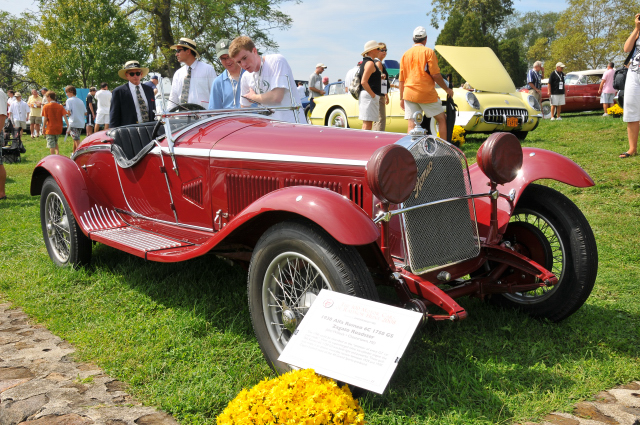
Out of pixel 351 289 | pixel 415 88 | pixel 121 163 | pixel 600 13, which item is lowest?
pixel 351 289

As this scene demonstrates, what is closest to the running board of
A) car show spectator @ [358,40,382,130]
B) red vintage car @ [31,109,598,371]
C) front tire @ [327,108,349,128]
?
red vintage car @ [31,109,598,371]

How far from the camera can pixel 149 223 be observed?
13.5 ft

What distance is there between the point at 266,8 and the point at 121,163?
26.9 meters

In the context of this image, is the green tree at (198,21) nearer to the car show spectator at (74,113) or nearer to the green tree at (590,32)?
the car show spectator at (74,113)

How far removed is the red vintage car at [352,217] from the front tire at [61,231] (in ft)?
0.59

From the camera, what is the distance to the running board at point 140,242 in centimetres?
327

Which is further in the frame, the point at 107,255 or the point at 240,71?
the point at 240,71

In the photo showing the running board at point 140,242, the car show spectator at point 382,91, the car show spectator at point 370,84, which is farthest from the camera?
the car show spectator at point 382,91

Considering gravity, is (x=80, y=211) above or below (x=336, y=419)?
above

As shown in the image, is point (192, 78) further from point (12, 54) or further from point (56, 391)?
point (12, 54)

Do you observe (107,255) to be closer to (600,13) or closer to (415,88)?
(415,88)

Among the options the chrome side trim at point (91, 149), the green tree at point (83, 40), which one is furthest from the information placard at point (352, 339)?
the green tree at point (83, 40)

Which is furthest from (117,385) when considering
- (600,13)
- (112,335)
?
(600,13)

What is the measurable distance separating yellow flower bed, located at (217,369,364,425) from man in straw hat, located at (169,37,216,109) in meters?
4.34
